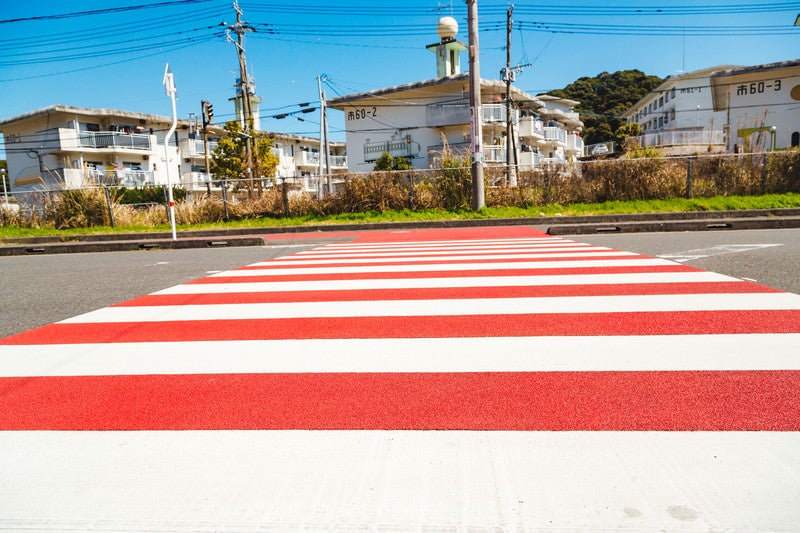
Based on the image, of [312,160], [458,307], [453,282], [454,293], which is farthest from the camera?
[312,160]

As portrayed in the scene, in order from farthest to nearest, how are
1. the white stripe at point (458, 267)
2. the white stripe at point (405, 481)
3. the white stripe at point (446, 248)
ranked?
1. the white stripe at point (446, 248)
2. the white stripe at point (458, 267)
3. the white stripe at point (405, 481)

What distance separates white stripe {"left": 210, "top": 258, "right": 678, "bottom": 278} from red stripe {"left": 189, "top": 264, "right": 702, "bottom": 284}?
0.56 ft

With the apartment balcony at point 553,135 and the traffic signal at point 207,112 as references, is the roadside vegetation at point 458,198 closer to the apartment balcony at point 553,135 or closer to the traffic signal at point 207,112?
the traffic signal at point 207,112

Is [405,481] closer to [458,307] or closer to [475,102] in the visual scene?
[458,307]

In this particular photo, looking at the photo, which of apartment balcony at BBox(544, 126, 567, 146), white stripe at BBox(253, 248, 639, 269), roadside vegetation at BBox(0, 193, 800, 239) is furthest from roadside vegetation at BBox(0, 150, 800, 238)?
apartment balcony at BBox(544, 126, 567, 146)

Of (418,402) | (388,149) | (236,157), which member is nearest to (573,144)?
(388,149)

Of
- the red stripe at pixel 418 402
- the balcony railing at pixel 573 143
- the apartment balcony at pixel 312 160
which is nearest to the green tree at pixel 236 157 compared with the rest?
the apartment balcony at pixel 312 160

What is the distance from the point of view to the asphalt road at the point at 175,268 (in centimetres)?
553

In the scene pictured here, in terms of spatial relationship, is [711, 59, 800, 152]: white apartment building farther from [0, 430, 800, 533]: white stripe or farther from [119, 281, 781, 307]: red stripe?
[0, 430, 800, 533]: white stripe

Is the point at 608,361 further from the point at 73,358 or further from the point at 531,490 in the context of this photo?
the point at 73,358

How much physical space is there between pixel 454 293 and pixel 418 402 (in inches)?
106

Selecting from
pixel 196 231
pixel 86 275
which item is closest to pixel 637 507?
pixel 86 275

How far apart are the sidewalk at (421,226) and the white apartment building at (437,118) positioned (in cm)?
2142

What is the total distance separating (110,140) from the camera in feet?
134
